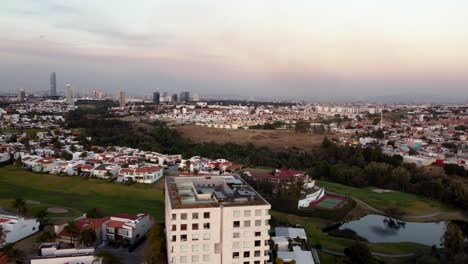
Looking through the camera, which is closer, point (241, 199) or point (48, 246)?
point (241, 199)

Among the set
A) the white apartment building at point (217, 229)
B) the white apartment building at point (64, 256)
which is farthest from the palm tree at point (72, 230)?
the white apartment building at point (217, 229)

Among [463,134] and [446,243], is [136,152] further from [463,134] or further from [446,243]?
[463,134]

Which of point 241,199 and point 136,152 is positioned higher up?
point 241,199

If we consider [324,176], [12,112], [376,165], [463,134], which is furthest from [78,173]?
[463,134]

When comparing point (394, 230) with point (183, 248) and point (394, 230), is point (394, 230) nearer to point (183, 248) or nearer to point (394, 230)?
point (394, 230)

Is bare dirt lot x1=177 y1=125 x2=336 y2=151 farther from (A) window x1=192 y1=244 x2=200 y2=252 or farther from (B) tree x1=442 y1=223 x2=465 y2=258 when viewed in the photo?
(A) window x1=192 y1=244 x2=200 y2=252

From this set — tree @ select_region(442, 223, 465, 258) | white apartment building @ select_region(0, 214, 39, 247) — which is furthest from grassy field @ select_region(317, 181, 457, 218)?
white apartment building @ select_region(0, 214, 39, 247)

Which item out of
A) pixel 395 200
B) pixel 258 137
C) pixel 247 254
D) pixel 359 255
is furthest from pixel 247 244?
pixel 258 137
